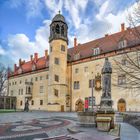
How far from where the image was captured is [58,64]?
43.6 m

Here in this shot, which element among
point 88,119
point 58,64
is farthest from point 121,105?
point 88,119

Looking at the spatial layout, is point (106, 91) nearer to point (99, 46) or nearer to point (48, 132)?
point (48, 132)

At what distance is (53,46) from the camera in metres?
43.9

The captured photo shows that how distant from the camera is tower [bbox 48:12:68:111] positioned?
42125mm

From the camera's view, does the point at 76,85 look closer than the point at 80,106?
No

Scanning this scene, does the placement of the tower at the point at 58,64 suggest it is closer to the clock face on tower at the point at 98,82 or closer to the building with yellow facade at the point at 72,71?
the building with yellow facade at the point at 72,71

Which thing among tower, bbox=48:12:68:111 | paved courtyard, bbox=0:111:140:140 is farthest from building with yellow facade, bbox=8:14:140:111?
paved courtyard, bbox=0:111:140:140

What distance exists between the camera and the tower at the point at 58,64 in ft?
138

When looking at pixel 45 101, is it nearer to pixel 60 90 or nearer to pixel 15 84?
pixel 60 90

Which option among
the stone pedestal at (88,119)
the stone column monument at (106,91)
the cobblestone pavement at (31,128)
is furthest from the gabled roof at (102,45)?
the stone pedestal at (88,119)

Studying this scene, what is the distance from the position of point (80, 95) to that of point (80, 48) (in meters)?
12.1

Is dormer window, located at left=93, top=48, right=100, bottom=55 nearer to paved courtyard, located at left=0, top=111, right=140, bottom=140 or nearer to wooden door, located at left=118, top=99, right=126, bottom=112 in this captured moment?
wooden door, located at left=118, top=99, right=126, bottom=112

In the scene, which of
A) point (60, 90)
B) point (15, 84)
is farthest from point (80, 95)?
point (15, 84)

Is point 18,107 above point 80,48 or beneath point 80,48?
beneath
